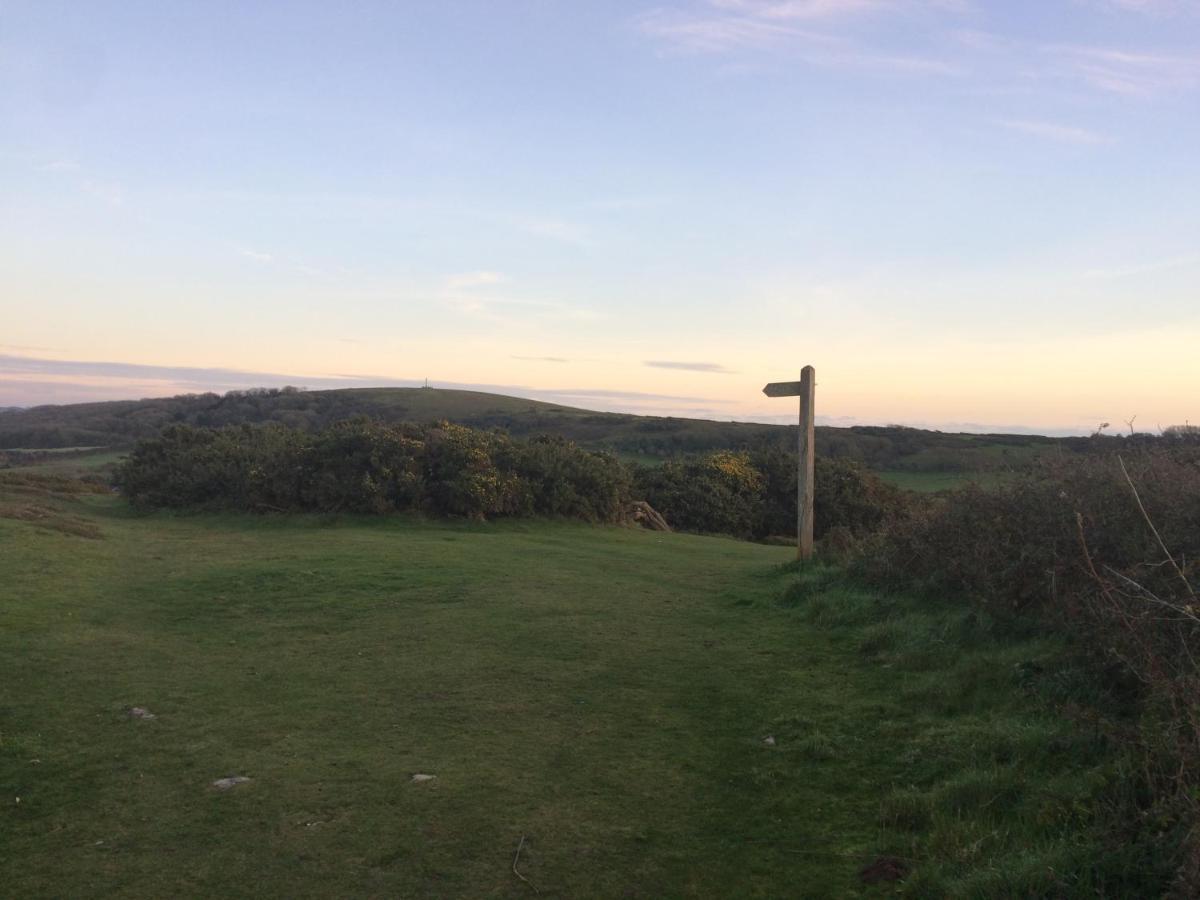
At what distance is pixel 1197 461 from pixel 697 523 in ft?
60.7

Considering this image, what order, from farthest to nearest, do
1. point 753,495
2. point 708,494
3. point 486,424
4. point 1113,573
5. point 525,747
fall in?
point 486,424
point 753,495
point 708,494
point 525,747
point 1113,573

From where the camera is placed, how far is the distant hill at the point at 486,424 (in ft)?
151

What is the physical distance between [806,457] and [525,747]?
852cm

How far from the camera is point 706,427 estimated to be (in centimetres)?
6097

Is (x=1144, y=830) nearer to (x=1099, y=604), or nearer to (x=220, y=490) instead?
(x=1099, y=604)

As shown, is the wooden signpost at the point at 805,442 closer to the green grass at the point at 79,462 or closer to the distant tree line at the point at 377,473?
the distant tree line at the point at 377,473

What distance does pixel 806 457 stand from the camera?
13.3 m

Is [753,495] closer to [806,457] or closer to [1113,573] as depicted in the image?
[806,457]

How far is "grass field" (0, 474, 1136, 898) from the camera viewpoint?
411 cm

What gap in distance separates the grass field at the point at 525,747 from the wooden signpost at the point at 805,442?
222 centimetres

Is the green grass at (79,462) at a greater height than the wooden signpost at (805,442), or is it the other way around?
the wooden signpost at (805,442)

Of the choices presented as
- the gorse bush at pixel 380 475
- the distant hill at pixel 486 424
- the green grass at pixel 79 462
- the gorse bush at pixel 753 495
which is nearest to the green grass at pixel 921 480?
the distant hill at pixel 486 424

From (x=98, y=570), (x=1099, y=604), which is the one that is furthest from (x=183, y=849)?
(x=98, y=570)

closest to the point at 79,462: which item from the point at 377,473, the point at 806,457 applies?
the point at 377,473
